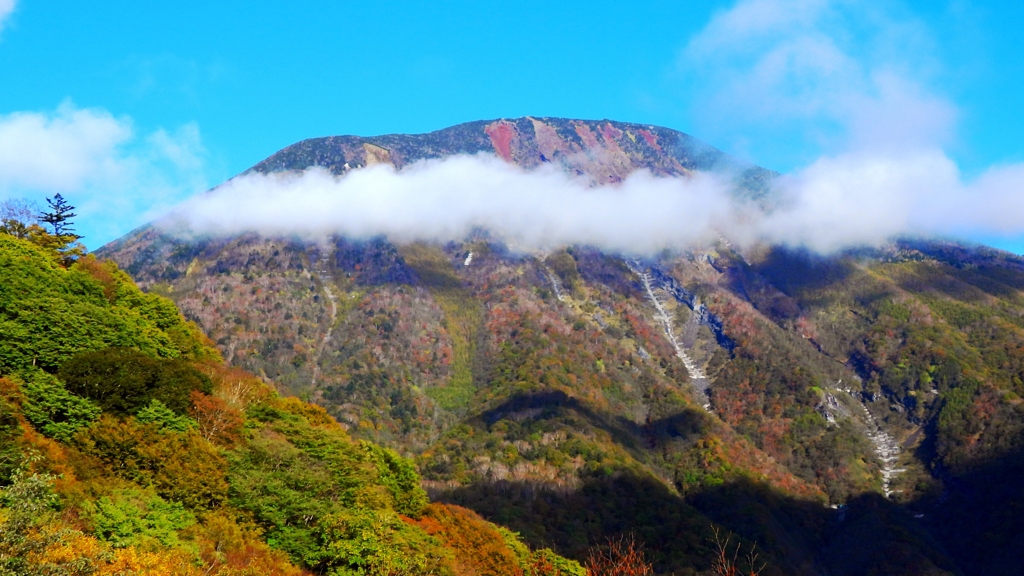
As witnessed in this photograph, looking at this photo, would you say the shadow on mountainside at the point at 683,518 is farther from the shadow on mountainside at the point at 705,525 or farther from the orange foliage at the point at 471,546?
the orange foliage at the point at 471,546

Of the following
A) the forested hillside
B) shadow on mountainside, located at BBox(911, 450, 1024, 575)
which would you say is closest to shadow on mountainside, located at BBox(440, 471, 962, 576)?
shadow on mountainside, located at BBox(911, 450, 1024, 575)

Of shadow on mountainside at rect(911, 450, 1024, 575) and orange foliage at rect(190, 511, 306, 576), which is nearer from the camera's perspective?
orange foliage at rect(190, 511, 306, 576)

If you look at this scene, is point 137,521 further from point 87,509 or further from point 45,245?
point 45,245

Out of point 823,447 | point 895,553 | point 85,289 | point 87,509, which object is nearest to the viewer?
point 87,509

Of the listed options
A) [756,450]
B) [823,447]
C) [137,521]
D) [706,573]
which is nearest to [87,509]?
[137,521]

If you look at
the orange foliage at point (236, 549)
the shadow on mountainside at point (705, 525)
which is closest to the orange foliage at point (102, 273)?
the orange foliage at point (236, 549)

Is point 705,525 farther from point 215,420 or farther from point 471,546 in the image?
point 215,420

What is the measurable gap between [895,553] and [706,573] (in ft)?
176

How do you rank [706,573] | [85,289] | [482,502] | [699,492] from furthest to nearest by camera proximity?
[699,492], [482,502], [706,573], [85,289]

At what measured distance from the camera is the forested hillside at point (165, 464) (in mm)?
28297

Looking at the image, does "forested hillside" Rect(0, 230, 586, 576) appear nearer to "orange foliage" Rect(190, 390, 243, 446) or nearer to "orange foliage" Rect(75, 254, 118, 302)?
"orange foliage" Rect(190, 390, 243, 446)

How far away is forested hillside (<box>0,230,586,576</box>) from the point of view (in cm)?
2830

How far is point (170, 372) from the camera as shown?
41.7 metres

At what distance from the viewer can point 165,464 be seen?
35.1 metres
